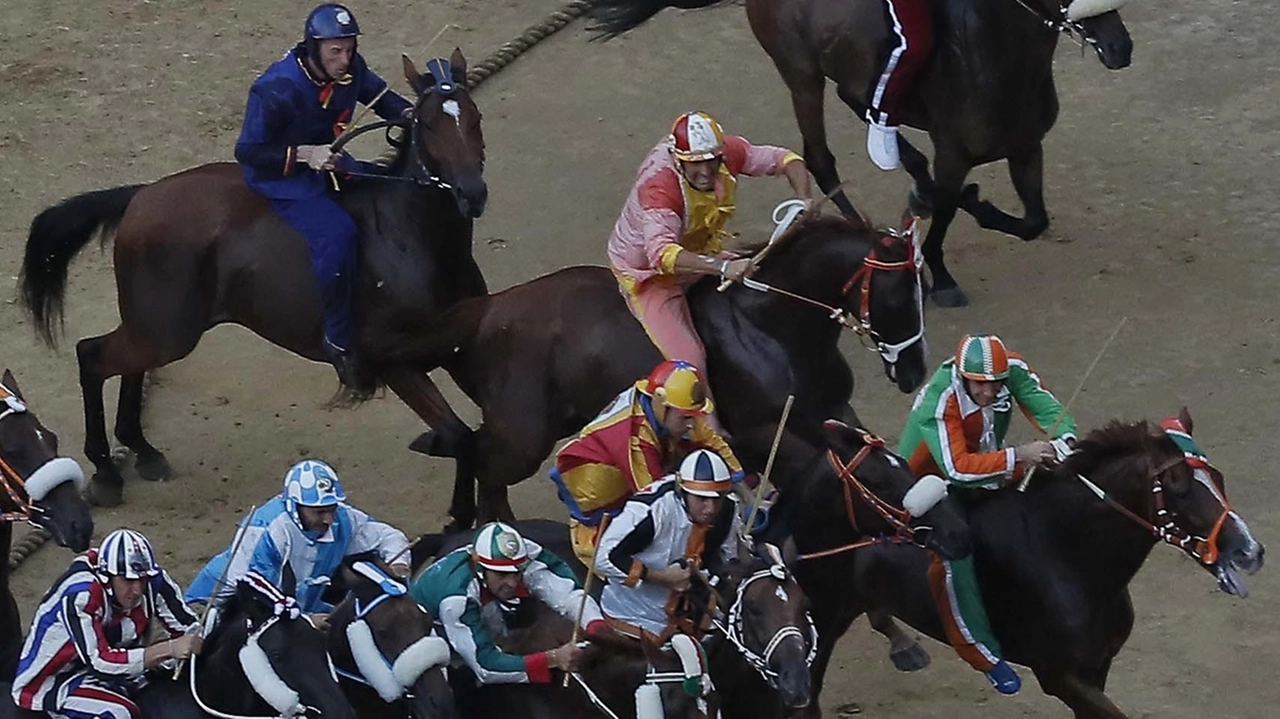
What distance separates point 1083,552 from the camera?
7137 mm

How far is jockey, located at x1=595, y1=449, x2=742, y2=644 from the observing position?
6.59m

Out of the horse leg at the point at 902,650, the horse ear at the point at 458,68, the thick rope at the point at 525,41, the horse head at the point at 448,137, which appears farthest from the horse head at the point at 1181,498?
the thick rope at the point at 525,41

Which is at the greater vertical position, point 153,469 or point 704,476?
point 704,476

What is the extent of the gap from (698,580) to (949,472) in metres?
1.23

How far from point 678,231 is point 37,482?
8.25 ft

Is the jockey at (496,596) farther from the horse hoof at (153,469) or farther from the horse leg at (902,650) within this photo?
the horse hoof at (153,469)

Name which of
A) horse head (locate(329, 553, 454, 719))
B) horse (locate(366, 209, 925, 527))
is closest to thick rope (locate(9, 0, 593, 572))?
horse (locate(366, 209, 925, 527))

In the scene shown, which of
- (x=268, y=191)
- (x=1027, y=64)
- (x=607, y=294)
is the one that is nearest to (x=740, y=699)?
(x=607, y=294)

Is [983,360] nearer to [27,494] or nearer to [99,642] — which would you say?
[99,642]

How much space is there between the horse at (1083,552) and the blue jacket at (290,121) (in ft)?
9.41

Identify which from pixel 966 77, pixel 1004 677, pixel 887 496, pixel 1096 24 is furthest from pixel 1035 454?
pixel 1096 24

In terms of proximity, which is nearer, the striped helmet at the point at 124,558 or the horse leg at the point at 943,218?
the striped helmet at the point at 124,558

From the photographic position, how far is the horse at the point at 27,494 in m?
7.00

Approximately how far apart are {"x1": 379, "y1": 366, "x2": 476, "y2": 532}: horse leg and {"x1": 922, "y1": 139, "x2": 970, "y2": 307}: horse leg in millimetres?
3021
